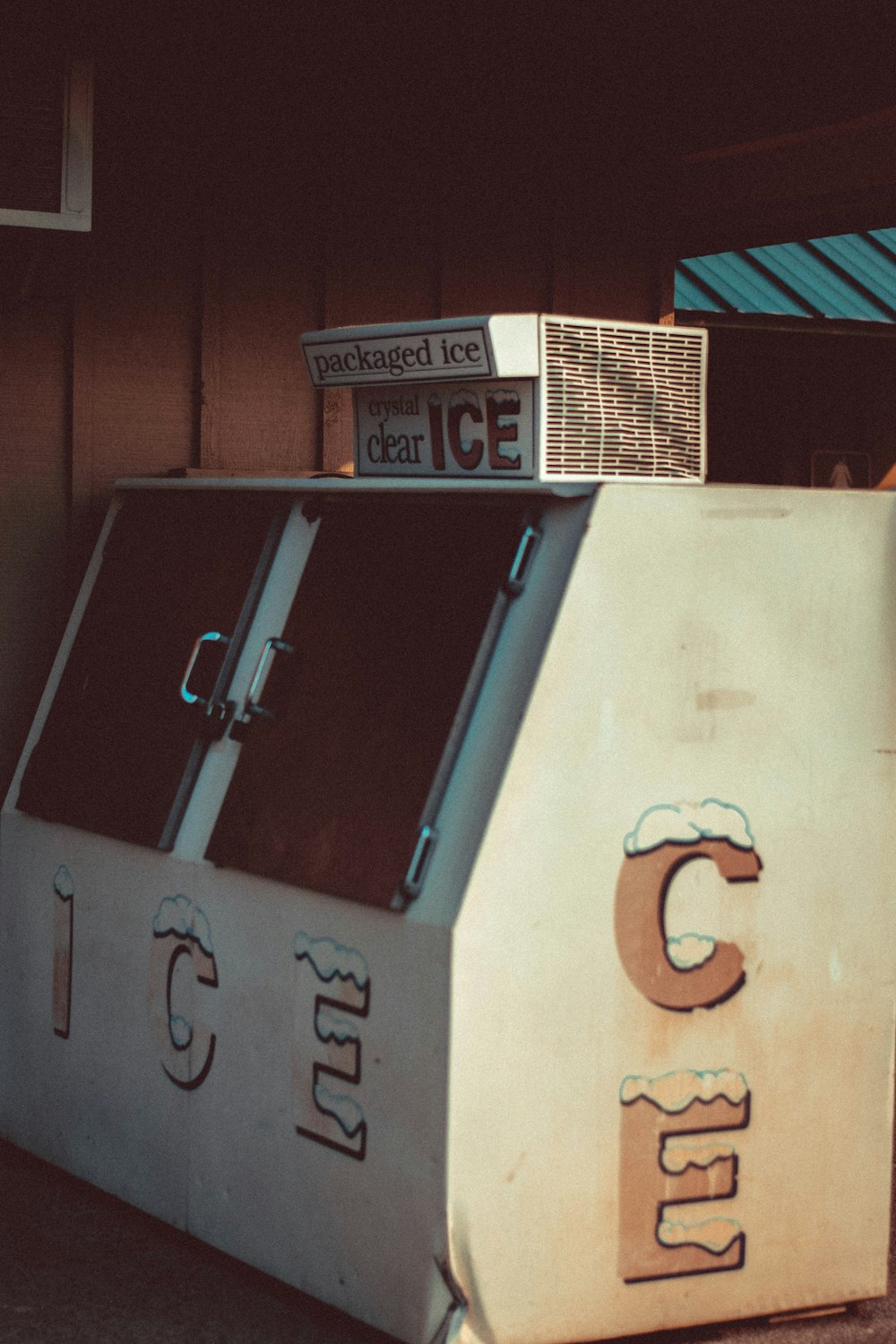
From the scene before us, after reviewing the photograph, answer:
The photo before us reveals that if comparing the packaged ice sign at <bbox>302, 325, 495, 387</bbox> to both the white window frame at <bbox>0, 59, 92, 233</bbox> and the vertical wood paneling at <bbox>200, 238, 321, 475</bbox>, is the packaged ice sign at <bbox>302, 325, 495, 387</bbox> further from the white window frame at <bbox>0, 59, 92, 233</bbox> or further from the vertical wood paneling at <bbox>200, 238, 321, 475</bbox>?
the vertical wood paneling at <bbox>200, 238, 321, 475</bbox>

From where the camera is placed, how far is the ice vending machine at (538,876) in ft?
10.6

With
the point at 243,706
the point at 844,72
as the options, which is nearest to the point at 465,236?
the point at 844,72

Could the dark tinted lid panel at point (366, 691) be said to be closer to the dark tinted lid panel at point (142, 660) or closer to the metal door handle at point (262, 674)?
the metal door handle at point (262, 674)

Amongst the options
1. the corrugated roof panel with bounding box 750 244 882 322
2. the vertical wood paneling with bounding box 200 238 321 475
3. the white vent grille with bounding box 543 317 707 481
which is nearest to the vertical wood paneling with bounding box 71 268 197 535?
the vertical wood paneling with bounding box 200 238 321 475

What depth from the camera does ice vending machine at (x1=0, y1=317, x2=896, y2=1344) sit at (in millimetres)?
3227

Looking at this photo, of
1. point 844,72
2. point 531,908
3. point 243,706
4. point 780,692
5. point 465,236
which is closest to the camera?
point 531,908

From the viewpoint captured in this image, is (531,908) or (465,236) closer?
(531,908)

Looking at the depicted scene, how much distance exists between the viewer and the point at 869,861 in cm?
354

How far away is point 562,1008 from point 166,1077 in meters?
1.08

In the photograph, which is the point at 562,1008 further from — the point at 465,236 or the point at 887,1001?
the point at 465,236

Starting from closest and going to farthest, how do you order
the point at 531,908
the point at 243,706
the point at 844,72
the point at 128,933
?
1. the point at 531,908
2. the point at 243,706
3. the point at 128,933
4. the point at 844,72

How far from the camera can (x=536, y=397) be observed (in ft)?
11.7

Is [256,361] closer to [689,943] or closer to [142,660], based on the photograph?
[142,660]

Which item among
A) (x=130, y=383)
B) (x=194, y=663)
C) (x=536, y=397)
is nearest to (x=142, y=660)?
(x=194, y=663)
